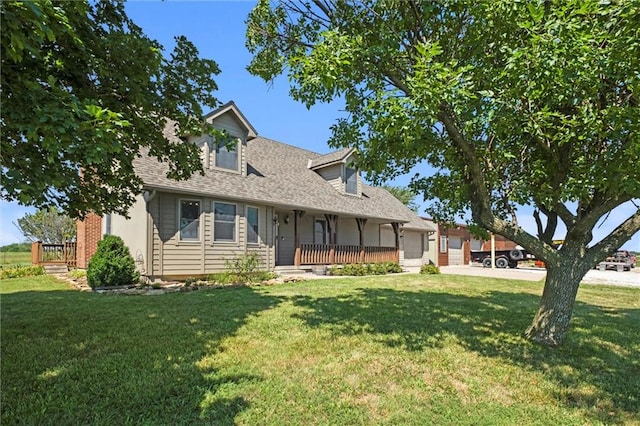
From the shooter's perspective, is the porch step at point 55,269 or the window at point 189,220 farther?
the porch step at point 55,269

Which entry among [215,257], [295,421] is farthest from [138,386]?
[215,257]

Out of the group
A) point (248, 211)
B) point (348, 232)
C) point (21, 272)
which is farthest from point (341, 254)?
point (21, 272)

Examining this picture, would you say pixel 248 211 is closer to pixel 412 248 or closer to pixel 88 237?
pixel 88 237

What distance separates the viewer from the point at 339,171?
18453 millimetres

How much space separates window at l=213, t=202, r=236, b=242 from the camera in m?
12.8

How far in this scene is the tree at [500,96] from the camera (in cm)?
385

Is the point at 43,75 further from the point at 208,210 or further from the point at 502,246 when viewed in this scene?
the point at 502,246

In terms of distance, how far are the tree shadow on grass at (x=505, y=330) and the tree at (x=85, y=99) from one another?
13.2 feet

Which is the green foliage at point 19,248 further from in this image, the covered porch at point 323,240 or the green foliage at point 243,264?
the green foliage at point 243,264

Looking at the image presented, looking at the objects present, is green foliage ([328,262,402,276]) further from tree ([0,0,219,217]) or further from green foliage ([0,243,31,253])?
green foliage ([0,243,31,253])

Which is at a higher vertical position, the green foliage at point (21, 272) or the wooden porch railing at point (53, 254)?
the wooden porch railing at point (53, 254)

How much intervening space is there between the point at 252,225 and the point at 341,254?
5054 millimetres

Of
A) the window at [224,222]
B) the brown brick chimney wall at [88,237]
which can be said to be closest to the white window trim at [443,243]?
the window at [224,222]

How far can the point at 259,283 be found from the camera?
11305 millimetres
